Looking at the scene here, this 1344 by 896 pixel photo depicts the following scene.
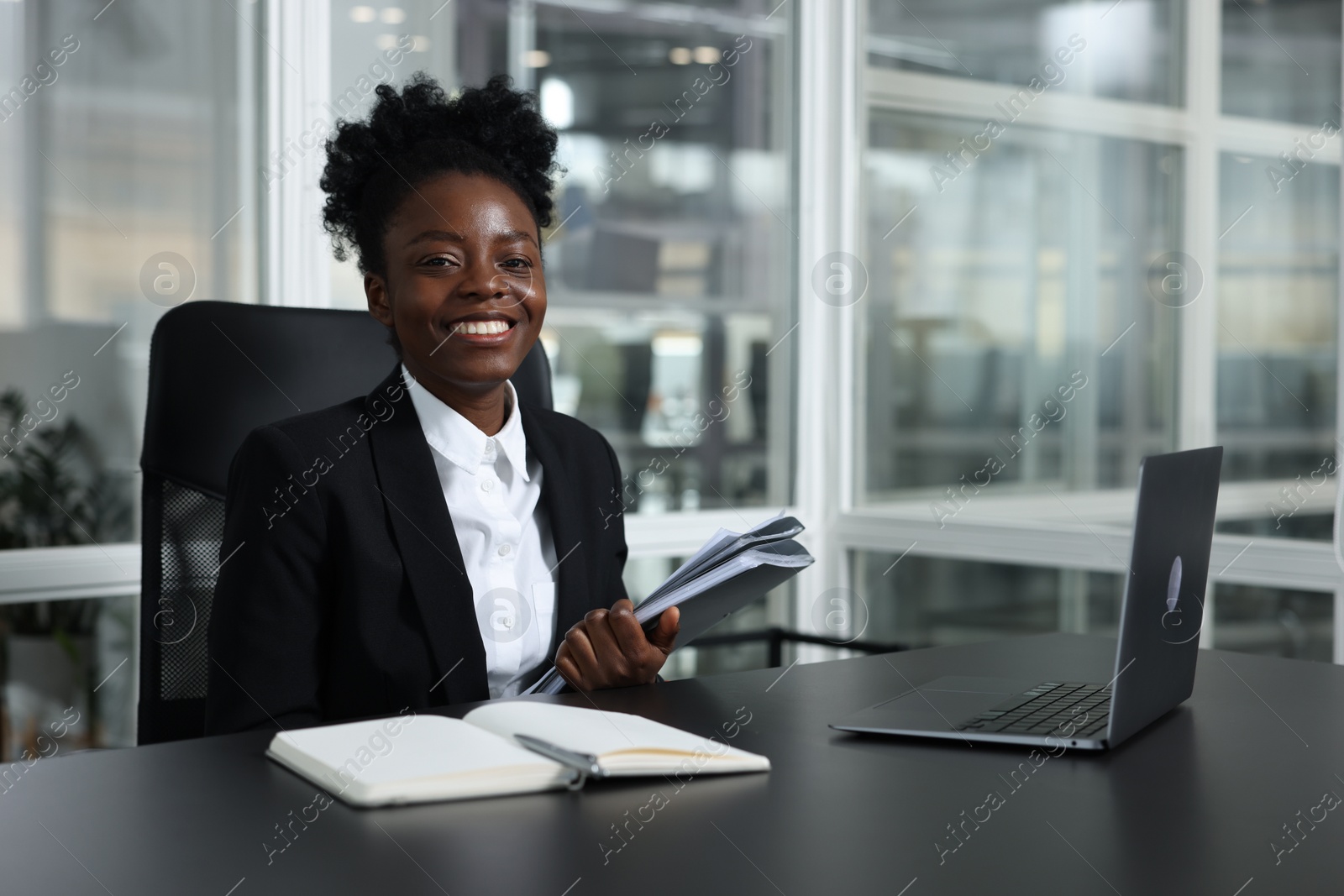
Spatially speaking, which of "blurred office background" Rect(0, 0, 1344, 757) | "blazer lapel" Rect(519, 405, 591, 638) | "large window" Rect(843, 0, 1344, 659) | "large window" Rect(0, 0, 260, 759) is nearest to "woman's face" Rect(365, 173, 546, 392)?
"blazer lapel" Rect(519, 405, 591, 638)

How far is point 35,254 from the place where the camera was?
2295 millimetres

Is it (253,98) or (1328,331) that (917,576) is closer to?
(1328,331)

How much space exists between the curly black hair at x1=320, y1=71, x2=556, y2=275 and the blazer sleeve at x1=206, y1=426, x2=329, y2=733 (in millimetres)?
353

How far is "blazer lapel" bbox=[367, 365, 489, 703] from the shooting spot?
1.35m

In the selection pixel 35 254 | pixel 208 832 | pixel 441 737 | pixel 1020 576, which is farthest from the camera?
pixel 1020 576

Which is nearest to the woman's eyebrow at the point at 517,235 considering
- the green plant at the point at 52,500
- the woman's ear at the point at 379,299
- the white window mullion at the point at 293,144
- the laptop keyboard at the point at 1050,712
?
the woman's ear at the point at 379,299

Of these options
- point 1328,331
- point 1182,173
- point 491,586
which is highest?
point 1182,173

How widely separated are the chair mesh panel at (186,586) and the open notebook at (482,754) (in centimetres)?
59

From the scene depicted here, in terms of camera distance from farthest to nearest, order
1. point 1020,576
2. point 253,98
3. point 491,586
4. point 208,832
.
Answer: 1. point 1020,576
2. point 253,98
3. point 491,586
4. point 208,832

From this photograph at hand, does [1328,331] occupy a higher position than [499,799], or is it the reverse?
[1328,331]

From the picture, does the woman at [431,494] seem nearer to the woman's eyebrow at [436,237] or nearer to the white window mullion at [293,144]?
the woman's eyebrow at [436,237]

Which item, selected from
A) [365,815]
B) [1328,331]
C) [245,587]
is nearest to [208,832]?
[365,815]

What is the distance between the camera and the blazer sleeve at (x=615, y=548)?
5.40 feet

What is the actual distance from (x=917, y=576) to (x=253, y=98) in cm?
184
